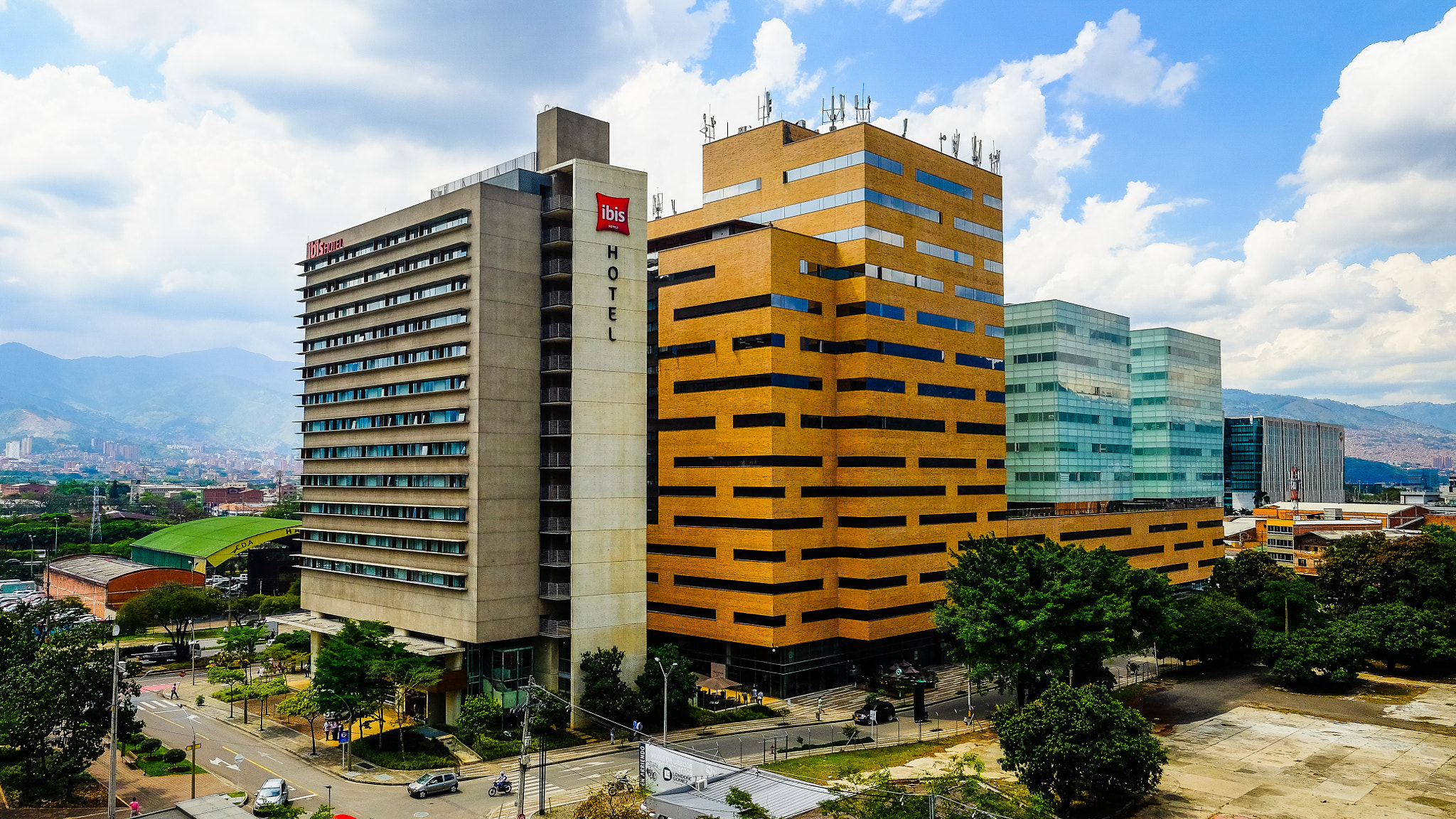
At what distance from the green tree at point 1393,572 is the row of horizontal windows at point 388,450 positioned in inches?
4021

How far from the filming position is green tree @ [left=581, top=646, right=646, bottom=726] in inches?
2800

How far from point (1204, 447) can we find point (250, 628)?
467ft

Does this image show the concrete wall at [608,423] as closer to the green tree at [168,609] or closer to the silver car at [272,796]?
the silver car at [272,796]

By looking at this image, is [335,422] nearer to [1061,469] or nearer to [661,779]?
[661,779]

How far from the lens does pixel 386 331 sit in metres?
87.9

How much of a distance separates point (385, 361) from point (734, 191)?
43569 mm

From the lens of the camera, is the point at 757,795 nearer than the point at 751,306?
Yes

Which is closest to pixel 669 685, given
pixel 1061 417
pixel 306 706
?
pixel 306 706

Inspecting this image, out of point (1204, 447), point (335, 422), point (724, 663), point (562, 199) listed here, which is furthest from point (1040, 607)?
point (1204, 447)

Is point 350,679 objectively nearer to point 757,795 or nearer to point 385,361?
point 385,361

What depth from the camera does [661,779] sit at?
5188 centimetres

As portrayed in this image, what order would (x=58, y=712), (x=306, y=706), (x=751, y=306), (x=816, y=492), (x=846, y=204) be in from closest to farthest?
(x=58, y=712)
(x=306, y=706)
(x=751, y=306)
(x=816, y=492)
(x=846, y=204)

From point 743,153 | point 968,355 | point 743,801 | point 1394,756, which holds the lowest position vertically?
point 1394,756

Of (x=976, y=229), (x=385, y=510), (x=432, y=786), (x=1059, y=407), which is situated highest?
(x=976, y=229)
